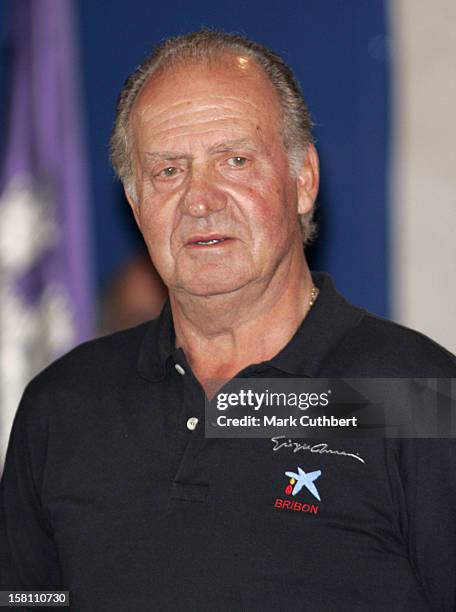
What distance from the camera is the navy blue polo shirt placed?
149 centimetres

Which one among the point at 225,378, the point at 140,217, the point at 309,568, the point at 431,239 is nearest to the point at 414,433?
the point at 309,568

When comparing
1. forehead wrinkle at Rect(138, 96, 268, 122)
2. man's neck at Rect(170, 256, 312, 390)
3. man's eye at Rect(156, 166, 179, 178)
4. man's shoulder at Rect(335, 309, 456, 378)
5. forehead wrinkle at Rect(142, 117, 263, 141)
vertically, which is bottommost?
man's shoulder at Rect(335, 309, 456, 378)

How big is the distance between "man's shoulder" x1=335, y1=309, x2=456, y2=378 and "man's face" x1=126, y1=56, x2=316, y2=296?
180 millimetres

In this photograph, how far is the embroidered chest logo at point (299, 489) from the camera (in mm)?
1529

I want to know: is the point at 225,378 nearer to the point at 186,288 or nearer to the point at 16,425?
the point at 186,288

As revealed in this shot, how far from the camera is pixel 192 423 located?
1.66m

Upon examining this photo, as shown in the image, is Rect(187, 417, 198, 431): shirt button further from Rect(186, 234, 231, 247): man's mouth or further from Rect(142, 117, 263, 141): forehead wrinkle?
Rect(142, 117, 263, 141): forehead wrinkle

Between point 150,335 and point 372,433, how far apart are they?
0.49 metres

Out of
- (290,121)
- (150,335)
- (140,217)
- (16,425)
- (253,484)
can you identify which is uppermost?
(290,121)

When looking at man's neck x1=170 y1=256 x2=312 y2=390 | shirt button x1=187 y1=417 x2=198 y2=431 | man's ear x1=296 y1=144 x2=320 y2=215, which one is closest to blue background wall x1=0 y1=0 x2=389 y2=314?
man's ear x1=296 y1=144 x2=320 y2=215

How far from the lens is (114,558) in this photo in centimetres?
161

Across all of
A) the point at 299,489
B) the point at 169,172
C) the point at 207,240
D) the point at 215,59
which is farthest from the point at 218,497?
the point at 215,59

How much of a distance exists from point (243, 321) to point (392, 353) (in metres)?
0.26

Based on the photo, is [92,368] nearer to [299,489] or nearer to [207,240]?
[207,240]
